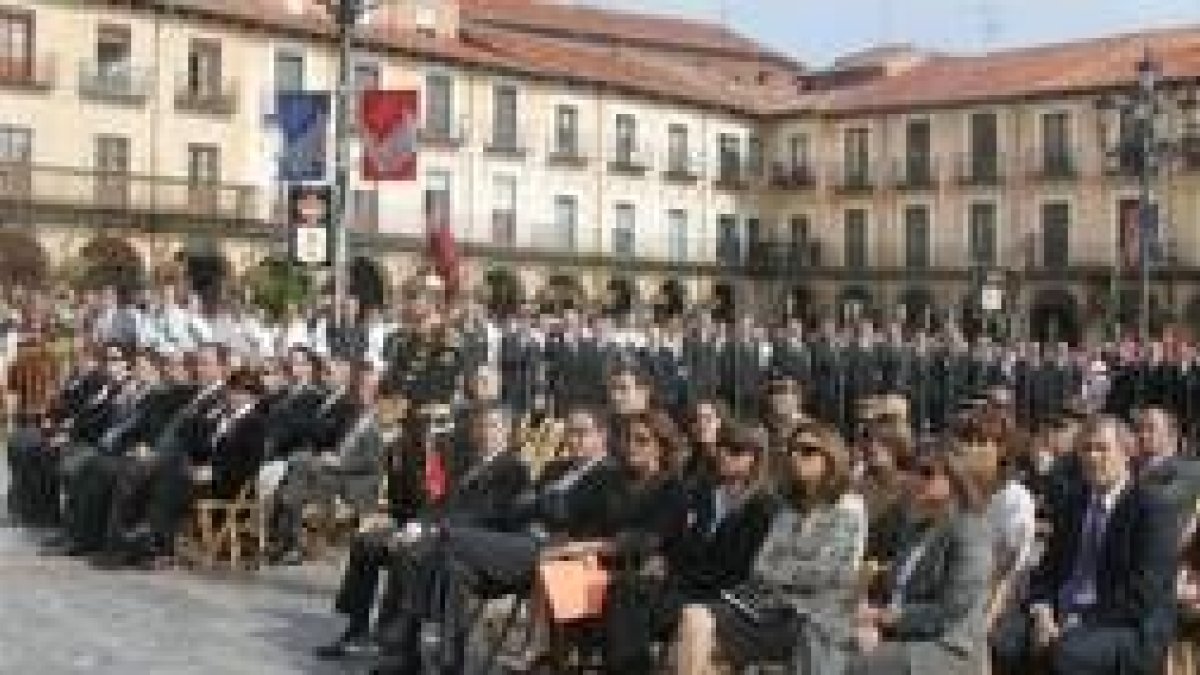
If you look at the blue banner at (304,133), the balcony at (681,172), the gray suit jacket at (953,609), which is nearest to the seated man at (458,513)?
the gray suit jacket at (953,609)

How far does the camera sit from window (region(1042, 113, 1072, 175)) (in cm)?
5828

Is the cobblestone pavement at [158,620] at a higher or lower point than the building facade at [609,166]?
lower

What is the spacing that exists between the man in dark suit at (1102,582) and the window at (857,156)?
55906 millimetres

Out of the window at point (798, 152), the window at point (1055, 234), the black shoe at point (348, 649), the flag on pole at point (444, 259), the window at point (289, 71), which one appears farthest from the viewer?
the window at point (798, 152)

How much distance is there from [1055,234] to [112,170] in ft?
91.1

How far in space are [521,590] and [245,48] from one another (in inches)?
1639

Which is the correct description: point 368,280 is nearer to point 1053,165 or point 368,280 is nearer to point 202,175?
point 202,175

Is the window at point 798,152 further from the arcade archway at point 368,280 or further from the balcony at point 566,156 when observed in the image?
the arcade archway at point 368,280

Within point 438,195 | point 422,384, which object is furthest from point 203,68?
point 422,384

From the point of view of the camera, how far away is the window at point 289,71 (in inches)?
1986

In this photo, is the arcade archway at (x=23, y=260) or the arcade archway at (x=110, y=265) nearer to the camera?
the arcade archway at (x=23, y=260)

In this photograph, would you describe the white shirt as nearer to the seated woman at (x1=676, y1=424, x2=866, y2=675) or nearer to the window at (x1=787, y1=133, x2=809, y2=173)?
the seated woman at (x1=676, y1=424, x2=866, y2=675)

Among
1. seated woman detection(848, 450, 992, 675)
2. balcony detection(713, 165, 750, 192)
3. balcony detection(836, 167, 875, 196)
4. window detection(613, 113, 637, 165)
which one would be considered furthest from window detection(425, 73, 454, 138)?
seated woman detection(848, 450, 992, 675)

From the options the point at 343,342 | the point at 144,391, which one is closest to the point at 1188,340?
the point at 343,342
